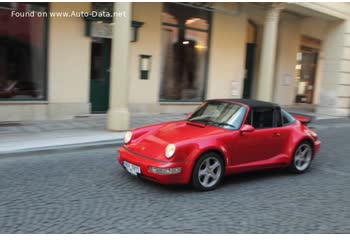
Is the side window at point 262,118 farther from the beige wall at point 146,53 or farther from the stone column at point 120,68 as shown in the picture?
the beige wall at point 146,53

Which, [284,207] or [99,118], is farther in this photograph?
[99,118]

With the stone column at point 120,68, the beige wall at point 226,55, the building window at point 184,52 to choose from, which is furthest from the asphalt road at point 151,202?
the beige wall at point 226,55

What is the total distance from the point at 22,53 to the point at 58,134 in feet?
9.95

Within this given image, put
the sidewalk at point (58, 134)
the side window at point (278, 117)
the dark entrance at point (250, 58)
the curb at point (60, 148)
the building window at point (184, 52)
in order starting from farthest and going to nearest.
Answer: the dark entrance at point (250, 58)
the building window at point (184, 52)
the sidewalk at point (58, 134)
the curb at point (60, 148)
the side window at point (278, 117)

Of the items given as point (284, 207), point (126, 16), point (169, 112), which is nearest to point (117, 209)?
point (284, 207)

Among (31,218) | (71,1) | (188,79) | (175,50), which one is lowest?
(31,218)

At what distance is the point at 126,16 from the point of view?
9445mm

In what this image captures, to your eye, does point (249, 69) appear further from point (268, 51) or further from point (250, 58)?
point (268, 51)

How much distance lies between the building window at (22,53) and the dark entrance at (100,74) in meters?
1.45

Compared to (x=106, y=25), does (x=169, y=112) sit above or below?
below

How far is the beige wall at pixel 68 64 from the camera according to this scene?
10.9 meters

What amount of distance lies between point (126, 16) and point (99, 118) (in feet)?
10.7

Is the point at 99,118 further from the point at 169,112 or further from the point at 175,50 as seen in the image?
the point at 175,50

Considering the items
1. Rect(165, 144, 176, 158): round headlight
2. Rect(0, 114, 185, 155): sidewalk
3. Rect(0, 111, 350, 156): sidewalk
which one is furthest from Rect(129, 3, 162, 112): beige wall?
Rect(165, 144, 176, 158): round headlight
